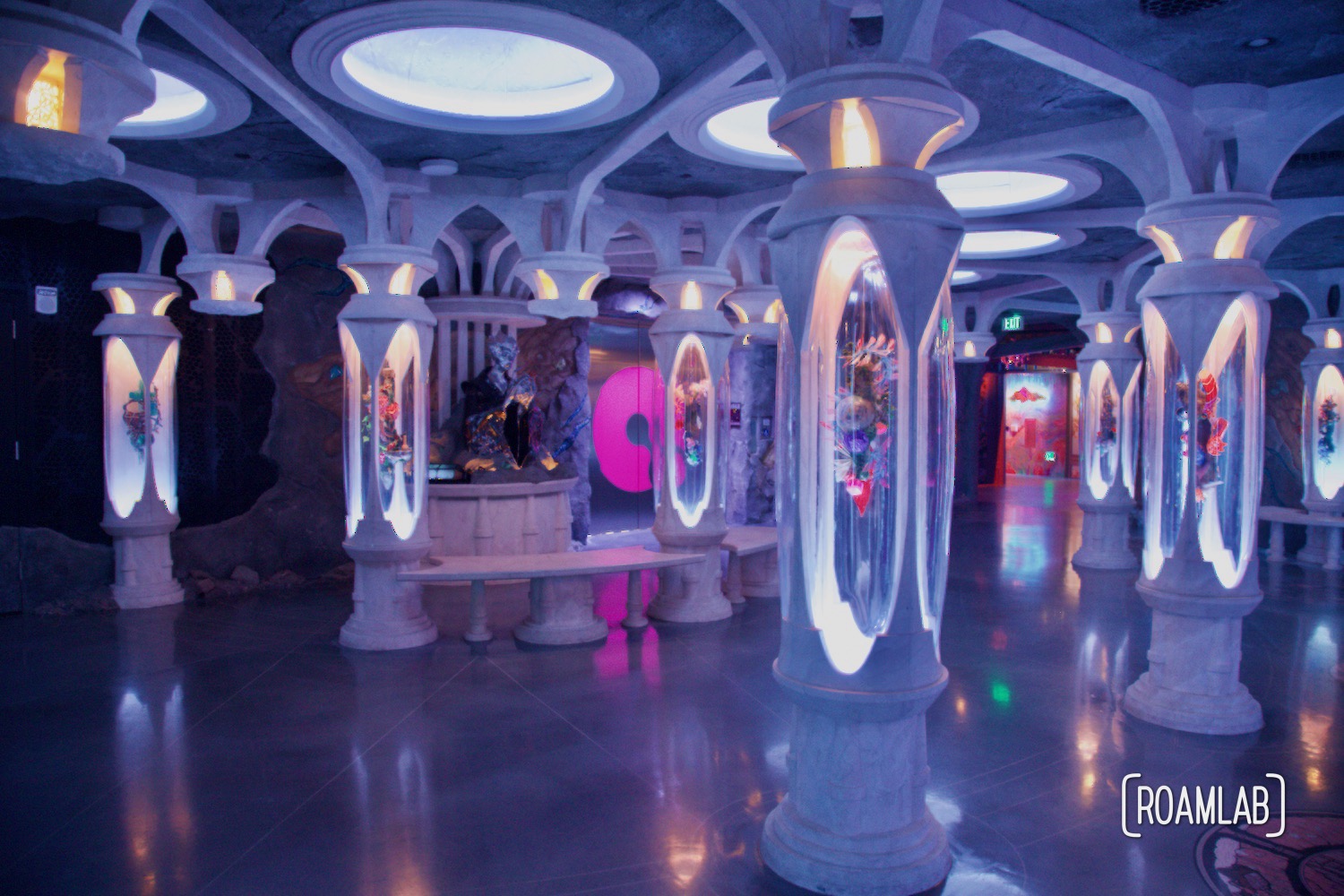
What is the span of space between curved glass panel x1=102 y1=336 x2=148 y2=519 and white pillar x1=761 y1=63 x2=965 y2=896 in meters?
7.87

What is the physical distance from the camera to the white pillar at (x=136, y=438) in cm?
875

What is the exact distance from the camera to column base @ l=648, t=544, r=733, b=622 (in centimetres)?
813

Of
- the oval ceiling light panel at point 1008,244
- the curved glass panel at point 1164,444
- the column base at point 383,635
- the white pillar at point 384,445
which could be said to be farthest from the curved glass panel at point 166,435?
the curved glass panel at point 1164,444

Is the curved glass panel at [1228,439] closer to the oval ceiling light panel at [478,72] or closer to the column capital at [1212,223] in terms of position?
the column capital at [1212,223]

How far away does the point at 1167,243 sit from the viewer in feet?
17.8

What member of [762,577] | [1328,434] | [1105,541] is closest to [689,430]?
[762,577]

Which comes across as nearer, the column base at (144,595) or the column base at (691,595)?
the column base at (691,595)

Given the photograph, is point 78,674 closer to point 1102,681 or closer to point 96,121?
point 96,121

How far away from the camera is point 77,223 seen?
9070 millimetres

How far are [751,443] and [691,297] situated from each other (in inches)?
292

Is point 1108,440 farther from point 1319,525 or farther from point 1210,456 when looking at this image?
point 1210,456

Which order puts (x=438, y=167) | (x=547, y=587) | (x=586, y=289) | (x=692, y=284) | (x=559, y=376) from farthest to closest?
(x=559, y=376) → (x=692, y=284) → (x=586, y=289) → (x=547, y=587) → (x=438, y=167)

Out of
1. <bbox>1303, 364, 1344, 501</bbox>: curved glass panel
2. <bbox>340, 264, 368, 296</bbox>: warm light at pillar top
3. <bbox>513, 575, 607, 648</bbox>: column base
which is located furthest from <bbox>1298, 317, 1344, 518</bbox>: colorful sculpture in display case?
<bbox>340, 264, 368, 296</bbox>: warm light at pillar top

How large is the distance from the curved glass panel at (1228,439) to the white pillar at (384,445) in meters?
5.60
